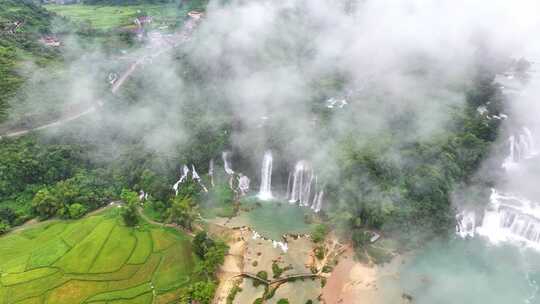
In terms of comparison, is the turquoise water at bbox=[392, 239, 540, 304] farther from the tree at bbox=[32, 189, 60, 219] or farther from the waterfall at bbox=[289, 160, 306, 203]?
the tree at bbox=[32, 189, 60, 219]

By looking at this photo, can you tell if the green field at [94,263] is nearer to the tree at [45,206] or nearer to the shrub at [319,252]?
the tree at [45,206]

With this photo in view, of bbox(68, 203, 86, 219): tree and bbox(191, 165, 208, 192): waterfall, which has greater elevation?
bbox(191, 165, 208, 192): waterfall

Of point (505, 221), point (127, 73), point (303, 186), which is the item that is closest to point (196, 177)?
point (303, 186)

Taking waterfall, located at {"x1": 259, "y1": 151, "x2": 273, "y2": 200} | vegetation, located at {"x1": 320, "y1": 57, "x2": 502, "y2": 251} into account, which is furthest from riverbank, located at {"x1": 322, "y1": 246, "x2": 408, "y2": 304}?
waterfall, located at {"x1": 259, "y1": 151, "x2": 273, "y2": 200}

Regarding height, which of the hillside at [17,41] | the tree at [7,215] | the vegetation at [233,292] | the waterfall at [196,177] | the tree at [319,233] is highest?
the hillside at [17,41]

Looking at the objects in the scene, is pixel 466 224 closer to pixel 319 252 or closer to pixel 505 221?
pixel 505 221

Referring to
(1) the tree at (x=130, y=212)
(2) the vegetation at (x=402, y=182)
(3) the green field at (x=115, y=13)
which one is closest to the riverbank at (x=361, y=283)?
(2) the vegetation at (x=402, y=182)

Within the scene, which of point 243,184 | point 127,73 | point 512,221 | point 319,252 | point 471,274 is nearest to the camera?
point 471,274
